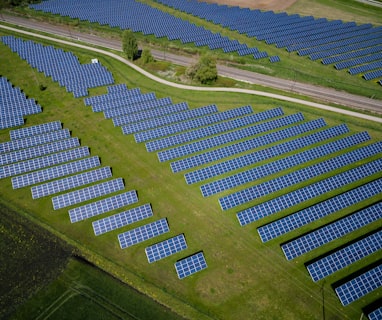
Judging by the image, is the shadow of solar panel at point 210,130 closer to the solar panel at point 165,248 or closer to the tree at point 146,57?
the solar panel at point 165,248

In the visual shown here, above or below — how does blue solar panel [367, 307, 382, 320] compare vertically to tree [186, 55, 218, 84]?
below

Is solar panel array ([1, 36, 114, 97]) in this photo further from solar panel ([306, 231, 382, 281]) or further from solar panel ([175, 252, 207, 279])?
solar panel ([306, 231, 382, 281])

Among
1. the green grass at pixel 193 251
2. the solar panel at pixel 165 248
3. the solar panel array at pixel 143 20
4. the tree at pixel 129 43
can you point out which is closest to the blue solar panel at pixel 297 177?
the green grass at pixel 193 251

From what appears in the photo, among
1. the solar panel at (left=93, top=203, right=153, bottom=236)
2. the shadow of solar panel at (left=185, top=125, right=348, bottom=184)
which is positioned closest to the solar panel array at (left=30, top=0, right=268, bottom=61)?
the shadow of solar panel at (left=185, top=125, right=348, bottom=184)

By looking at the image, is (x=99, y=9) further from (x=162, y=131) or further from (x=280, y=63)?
(x=162, y=131)

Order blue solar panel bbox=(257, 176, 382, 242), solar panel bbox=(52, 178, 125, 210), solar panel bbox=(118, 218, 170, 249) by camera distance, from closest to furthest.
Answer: solar panel bbox=(118, 218, 170, 249), blue solar panel bbox=(257, 176, 382, 242), solar panel bbox=(52, 178, 125, 210)

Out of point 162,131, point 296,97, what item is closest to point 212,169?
point 162,131

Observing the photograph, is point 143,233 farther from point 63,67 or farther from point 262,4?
point 262,4

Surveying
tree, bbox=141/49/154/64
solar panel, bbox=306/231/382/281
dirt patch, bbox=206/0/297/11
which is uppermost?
dirt patch, bbox=206/0/297/11
